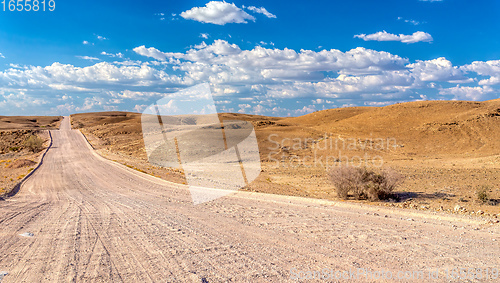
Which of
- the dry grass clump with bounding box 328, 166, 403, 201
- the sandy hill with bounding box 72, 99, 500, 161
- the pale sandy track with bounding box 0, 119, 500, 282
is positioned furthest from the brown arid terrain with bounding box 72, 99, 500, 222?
the pale sandy track with bounding box 0, 119, 500, 282

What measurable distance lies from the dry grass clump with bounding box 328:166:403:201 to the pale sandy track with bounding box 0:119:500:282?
2.71 m

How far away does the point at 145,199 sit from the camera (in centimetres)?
1348

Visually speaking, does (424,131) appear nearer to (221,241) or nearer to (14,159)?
(221,241)

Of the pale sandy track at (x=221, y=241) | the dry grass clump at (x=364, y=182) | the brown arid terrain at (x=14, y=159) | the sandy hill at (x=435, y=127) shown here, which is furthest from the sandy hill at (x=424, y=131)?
the pale sandy track at (x=221, y=241)

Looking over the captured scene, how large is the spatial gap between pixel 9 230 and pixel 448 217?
1187cm

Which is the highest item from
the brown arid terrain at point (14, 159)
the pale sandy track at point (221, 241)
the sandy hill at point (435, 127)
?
the sandy hill at point (435, 127)

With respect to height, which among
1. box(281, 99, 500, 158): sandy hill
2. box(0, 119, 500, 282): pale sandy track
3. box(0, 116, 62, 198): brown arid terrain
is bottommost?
box(0, 116, 62, 198): brown arid terrain

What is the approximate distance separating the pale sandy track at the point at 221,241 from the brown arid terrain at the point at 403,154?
12.1 ft

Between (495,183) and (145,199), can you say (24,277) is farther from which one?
(495,183)

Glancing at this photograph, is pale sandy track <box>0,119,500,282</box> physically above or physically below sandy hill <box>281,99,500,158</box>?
below

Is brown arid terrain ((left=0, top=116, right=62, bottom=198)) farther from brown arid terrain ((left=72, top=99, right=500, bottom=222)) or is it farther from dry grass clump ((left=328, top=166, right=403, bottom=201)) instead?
dry grass clump ((left=328, top=166, right=403, bottom=201))

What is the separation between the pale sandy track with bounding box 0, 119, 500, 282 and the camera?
5520mm

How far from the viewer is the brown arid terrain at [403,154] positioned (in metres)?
14.9

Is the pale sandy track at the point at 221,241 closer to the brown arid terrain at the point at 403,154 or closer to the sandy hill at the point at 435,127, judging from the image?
the brown arid terrain at the point at 403,154
